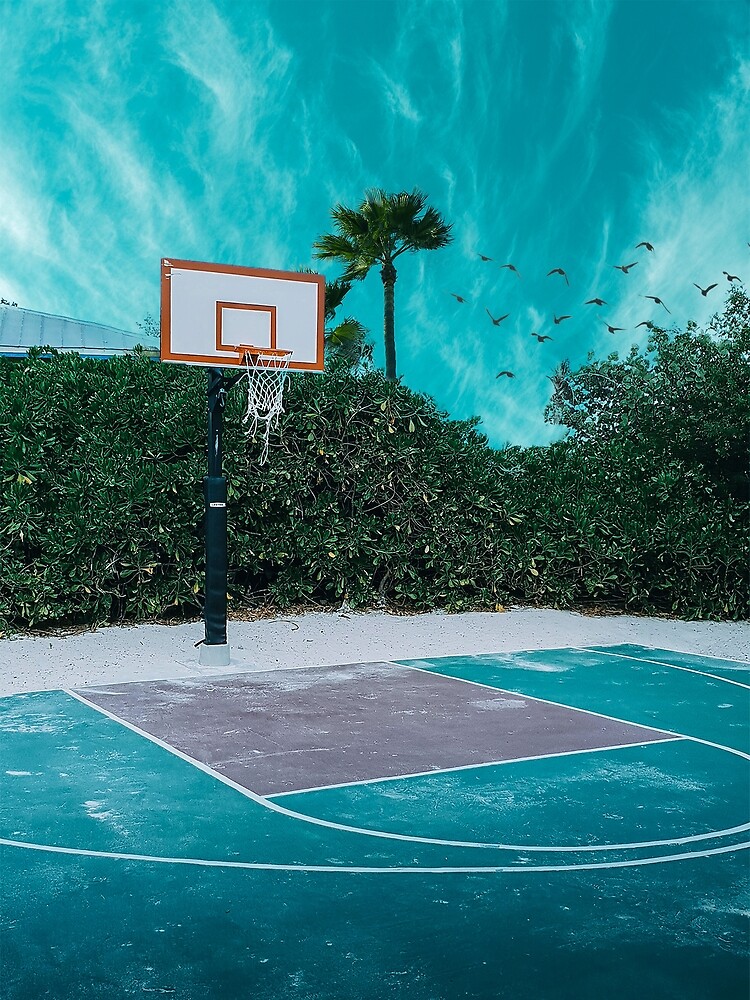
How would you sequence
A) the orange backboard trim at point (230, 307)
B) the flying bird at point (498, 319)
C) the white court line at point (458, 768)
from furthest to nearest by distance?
the flying bird at point (498, 319), the orange backboard trim at point (230, 307), the white court line at point (458, 768)

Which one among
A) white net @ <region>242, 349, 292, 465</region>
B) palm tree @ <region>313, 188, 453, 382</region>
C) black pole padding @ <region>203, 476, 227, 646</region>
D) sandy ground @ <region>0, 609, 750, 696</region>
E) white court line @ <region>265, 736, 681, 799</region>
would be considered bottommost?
white court line @ <region>265, 736, 681, 799</region>

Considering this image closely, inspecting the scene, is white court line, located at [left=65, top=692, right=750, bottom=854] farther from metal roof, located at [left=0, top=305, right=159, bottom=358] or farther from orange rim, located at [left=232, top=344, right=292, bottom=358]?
metal roof, located at [left=0, top=305, right=159, bottom=358]

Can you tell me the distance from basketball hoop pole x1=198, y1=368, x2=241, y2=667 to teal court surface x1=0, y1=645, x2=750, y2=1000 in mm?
1004

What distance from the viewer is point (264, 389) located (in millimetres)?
9891

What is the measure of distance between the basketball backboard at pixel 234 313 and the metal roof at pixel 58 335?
34.2 ft

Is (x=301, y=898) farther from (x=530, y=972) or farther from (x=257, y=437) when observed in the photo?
(x=257, y=437)

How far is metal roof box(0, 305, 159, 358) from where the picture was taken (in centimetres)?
1975

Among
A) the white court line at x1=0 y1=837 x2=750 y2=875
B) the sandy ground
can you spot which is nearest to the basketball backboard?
the sandy ground

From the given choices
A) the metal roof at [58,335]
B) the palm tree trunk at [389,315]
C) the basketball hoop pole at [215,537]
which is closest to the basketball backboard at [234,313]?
the basketball hoop pole at [215,537]

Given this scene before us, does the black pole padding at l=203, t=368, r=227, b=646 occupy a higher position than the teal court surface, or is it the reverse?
the black pole padding at l=203, t=368, r=227, b=646

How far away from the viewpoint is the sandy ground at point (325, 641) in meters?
8.59

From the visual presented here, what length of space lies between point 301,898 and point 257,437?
23.7 feet

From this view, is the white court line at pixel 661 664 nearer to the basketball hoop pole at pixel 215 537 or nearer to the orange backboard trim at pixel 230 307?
the basketball hoop pole at pixel 215 537

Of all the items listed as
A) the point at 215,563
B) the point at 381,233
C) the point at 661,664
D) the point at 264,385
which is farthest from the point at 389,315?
the point at 215,563
